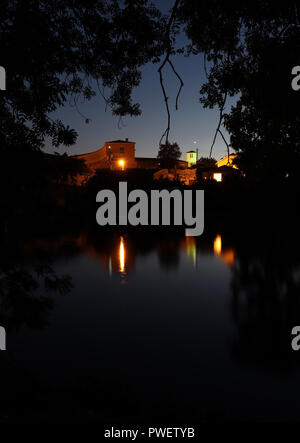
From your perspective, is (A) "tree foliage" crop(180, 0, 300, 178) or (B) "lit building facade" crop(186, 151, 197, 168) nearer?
(A) "tree foliage" crop(180, 0, 300, 178)

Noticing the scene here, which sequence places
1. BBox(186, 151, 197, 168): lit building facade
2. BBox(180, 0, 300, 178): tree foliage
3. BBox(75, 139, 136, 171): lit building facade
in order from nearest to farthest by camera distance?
BBox(180, 0, 300, 178): tree foliage < BBox(75, 139, 136, 171): lit building facade < BBox(186, 151, 197, 168): lit building facade

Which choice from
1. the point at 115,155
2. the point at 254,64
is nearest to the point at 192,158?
the point at 115,155

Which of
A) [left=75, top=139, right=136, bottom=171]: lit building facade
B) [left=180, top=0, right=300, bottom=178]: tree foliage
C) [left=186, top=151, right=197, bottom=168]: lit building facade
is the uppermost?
[left=186, top=151, right=197, bottom=168]: lit building facade

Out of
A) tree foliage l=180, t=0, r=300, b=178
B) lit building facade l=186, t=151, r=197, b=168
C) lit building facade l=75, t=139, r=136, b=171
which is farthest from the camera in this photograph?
lit building facade l=186, t=151, r=197, b=168

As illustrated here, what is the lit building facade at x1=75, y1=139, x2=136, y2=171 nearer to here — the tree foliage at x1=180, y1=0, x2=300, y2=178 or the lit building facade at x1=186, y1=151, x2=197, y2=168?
the lit building facade at x1=186, y1=151, x2=197, y2=168

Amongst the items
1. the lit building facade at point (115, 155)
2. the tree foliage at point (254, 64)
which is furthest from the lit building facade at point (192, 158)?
the tree foliage at point (254, 64)

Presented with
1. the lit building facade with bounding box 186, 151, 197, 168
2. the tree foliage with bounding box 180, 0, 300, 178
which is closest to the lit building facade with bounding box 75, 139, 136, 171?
the lit building facade with bounding box 186, 151, 197, 168

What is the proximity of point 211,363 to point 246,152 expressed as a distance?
6042 mm

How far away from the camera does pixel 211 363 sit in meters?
7.78

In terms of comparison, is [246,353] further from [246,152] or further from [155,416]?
[246,152]

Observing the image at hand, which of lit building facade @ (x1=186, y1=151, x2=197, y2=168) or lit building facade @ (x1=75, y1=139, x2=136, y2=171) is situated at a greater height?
lit building facade @ (x1=186, y1=151, x2=197, y2=168)

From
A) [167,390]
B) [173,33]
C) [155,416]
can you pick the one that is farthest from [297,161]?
[155,416]

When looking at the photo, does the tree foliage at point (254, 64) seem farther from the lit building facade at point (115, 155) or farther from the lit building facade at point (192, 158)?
the lit building facade at point (192, 158)

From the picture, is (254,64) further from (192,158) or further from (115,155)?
(192,158)
